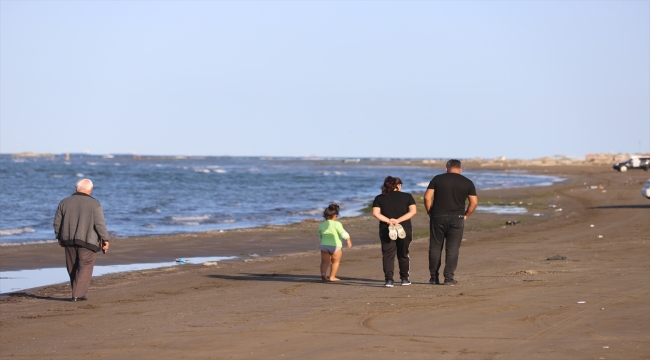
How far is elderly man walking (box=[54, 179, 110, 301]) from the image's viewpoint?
1080 centimetres

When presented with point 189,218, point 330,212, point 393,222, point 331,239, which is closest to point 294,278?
point 331,239

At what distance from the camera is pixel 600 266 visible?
44.0 feet

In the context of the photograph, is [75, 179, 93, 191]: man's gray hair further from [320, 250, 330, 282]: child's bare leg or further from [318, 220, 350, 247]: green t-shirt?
[320, 250, 330, 282]: child's bare leg

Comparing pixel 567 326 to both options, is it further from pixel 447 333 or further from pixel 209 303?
pixel 209 303

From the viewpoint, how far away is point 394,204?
1168 centimetres

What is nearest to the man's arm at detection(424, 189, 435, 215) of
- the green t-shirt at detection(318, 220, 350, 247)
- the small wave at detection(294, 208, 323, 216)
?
the green t-shirt at detection(318, 220, 350, 247)

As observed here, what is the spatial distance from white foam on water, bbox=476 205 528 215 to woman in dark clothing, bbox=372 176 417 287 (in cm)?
1900

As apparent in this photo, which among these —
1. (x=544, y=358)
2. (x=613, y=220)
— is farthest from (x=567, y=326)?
(x=613, y=220)

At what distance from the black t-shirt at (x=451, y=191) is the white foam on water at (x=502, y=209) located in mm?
18916

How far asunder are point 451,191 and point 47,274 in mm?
7488

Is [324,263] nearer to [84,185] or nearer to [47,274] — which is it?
[84,185]

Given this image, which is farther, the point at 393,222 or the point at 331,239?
the point at 331,239

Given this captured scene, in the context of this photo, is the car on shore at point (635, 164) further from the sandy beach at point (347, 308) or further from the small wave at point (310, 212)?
the sandy beach at point (347, 308)

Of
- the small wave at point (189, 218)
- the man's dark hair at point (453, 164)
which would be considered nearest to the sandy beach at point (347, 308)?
the man's dark hair at point (453, 164)
